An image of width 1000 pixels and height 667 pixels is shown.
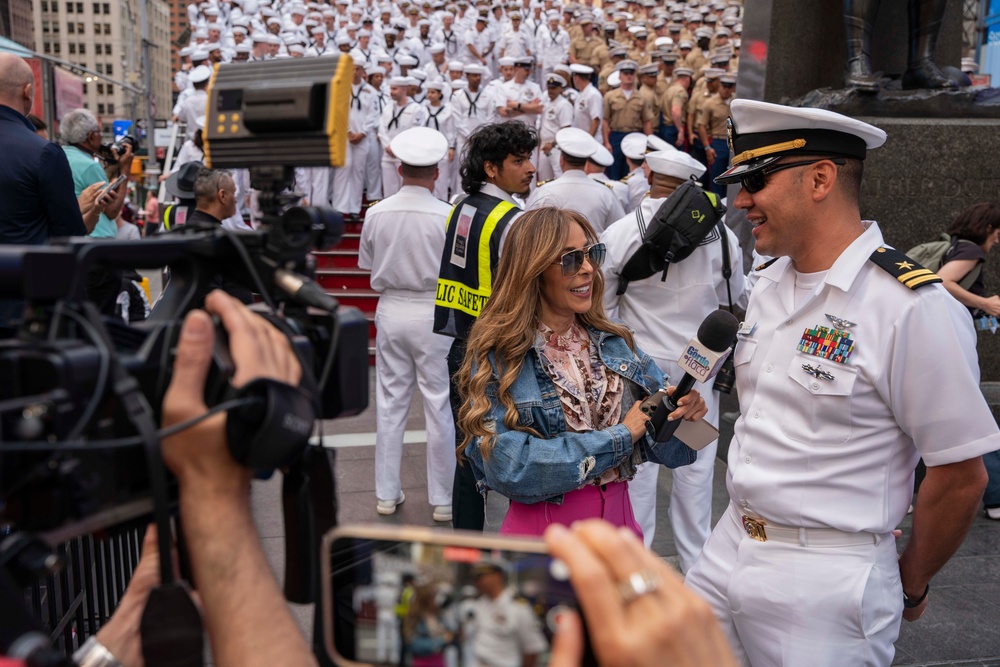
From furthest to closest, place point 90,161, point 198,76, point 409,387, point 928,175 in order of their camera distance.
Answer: point 198,76, point 928,175, point 90,161, point 409,387

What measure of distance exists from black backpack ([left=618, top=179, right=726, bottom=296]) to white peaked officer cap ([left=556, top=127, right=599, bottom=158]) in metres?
2.79

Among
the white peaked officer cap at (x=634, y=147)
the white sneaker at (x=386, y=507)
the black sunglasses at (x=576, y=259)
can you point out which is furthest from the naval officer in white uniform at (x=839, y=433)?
the white peaked officer cap at (x=634, y=147)

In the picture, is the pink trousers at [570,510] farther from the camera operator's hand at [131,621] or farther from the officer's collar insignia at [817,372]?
the camera operator's hand at [131,621]

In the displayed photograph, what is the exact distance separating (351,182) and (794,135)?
13.0 m

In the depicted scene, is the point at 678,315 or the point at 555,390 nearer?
the point at 555,390

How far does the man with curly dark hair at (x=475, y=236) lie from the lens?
4832mm

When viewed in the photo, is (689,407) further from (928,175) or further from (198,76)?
(198,76)

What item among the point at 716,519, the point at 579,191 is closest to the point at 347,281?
the point at 579,191

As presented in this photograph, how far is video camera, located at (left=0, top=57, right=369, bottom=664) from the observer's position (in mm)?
1049

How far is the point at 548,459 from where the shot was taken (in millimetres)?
2836

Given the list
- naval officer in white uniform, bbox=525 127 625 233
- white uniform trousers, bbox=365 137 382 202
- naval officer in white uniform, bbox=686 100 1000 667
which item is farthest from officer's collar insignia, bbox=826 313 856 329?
white uniform trousers, bbox=365 137 382 202

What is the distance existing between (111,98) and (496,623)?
484 ft

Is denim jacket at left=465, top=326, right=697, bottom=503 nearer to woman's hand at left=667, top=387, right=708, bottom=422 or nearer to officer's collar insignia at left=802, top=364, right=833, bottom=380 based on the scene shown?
woman's hand at left=667, top=387, right=708, bottom=422

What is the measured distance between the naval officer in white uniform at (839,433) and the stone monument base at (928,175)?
4.15 meters
